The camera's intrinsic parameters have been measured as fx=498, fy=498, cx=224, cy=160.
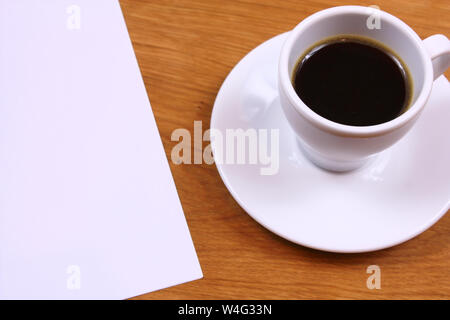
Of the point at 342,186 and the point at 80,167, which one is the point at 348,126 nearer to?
the point at 342,186

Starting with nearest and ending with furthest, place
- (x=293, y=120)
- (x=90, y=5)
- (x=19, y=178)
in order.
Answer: (x=293, y=120)
(x=19, y=178)
(x=90, y=5)

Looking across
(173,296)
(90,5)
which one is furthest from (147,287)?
(90,5)

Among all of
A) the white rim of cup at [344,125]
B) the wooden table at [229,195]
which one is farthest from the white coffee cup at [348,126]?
the wooden table at [229,195]

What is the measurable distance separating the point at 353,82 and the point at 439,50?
97mm

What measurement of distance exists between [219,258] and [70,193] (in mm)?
204

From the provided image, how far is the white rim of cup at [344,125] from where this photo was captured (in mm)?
485

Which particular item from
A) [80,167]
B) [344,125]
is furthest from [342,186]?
[80,167]

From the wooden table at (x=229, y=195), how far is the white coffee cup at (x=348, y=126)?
0.38ft

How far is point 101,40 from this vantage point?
72cm

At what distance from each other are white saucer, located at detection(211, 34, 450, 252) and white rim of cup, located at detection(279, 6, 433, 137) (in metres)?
0.10

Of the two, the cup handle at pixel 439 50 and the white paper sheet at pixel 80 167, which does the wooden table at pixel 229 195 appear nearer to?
the white paper sheet at pixel 80 167

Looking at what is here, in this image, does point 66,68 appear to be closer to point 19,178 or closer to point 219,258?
point 19,178

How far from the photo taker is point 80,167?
636 millimetres

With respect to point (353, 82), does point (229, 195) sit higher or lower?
lower
